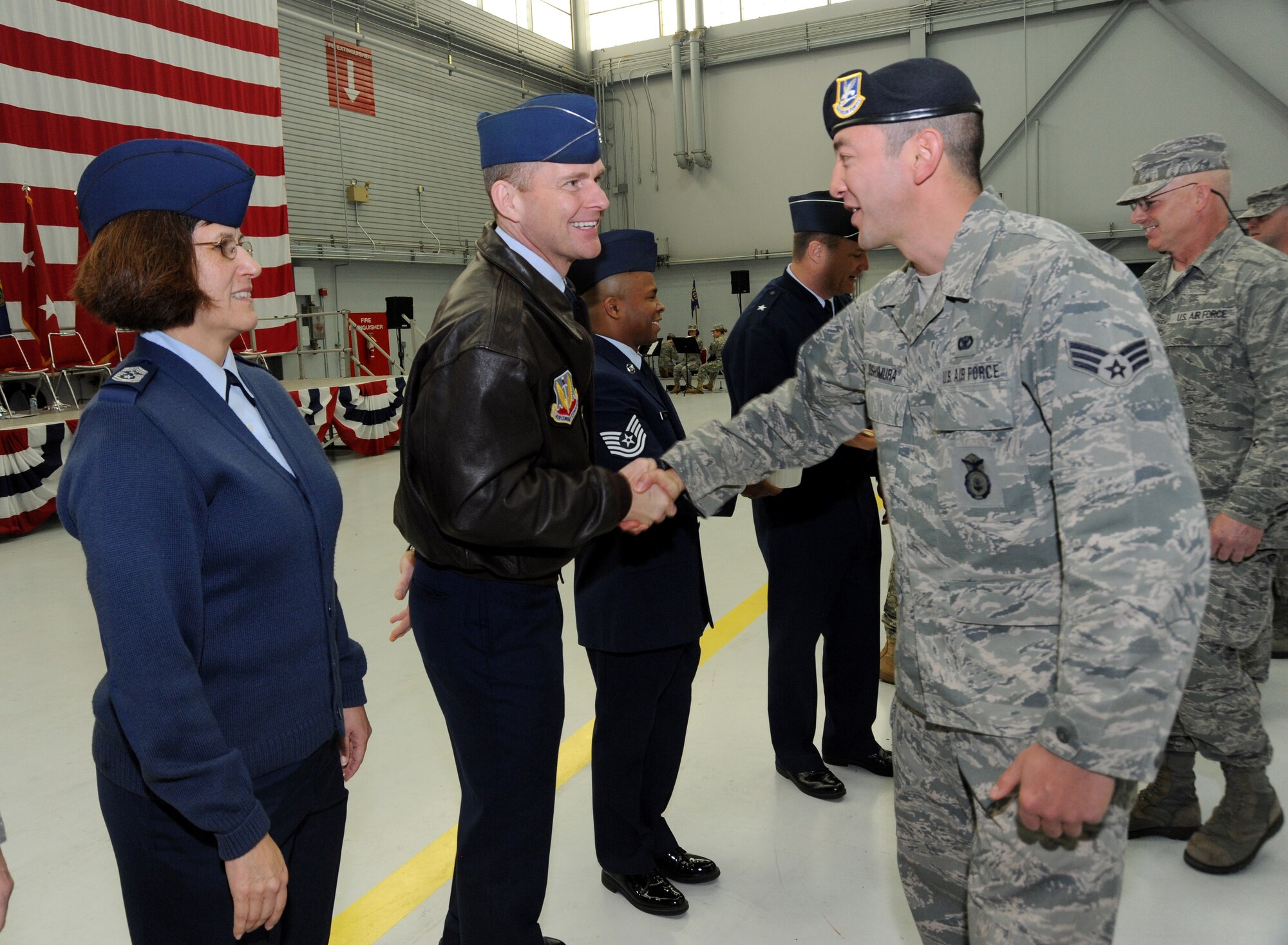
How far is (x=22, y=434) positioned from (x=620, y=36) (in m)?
15.0

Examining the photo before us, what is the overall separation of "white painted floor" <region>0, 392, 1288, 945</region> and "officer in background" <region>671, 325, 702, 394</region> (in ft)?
40.2

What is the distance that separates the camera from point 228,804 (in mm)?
1272

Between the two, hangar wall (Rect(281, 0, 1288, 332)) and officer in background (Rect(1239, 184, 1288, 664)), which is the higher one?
hangar wall (Rect(281, 0, 1288, 332))

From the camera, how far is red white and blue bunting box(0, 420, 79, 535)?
672cm

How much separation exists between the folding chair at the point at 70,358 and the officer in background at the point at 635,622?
8.71 m

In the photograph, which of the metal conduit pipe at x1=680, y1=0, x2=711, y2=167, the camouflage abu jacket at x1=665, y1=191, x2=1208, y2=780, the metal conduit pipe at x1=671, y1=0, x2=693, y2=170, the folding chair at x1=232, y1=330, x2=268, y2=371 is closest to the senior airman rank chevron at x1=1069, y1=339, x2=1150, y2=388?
the camouflage abu jacket at x1=665, y1=191, x2=1208, y2=780

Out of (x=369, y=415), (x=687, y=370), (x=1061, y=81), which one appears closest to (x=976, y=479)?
(x=369, y=415)

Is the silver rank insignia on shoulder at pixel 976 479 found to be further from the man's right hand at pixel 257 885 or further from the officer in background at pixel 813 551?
the officer in background at pixel 813 551

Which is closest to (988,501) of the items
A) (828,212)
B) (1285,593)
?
(828,212)

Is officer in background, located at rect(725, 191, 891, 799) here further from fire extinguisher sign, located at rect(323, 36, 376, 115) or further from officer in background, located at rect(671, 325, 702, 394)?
officer in background, located at rect(671, 325, 702, 394)

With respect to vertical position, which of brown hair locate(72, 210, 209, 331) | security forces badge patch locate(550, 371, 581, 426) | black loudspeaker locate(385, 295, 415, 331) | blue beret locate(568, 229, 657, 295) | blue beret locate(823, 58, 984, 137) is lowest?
security forces badge patch locate(550, 371, 581, 426)

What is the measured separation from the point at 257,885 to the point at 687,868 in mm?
1473

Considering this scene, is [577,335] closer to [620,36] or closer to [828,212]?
[828,212]

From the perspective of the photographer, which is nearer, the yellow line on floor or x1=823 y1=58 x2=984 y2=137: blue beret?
x1=823 y1=58 x2=984 y2=137: blue beret
